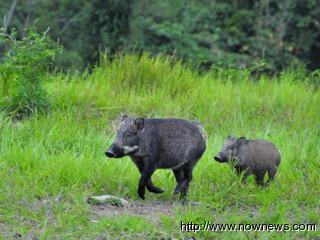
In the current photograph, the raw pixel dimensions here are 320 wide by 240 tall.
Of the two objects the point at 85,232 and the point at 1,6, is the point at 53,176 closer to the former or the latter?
the point at 85,232

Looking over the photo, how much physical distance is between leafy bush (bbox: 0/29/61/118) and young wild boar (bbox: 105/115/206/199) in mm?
2316

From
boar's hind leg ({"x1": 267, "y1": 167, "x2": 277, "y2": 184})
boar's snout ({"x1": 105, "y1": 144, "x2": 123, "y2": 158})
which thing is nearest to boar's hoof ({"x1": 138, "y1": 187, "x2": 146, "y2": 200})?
boar's snout ({"x1": 105, "y1": 144, "x2": 123, "y2": 158})

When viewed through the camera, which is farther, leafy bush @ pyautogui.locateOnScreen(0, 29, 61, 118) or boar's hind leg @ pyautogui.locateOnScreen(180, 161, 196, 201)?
leafy bush @ pyautogui.locateOnScreen(0, 29, 61, 118)

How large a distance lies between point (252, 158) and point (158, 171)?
3.30ft

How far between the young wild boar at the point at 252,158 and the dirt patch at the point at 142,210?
84 centimetres

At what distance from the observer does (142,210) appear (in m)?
7.17

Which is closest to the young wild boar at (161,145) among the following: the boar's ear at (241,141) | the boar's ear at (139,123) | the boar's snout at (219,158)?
the boar's ear at (139,123)

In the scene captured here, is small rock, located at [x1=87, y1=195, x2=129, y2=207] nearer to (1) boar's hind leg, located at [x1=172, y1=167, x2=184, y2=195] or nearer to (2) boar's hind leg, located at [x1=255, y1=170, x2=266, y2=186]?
(1) boar's hind leg, located at [x1=172, y1=167, x2=184, y2=195]

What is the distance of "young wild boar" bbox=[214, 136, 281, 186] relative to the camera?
7883mm

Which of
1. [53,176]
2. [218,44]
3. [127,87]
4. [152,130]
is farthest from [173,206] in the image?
[218,44]

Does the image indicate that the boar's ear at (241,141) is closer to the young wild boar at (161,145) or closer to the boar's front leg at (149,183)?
the young wild boar at (161,145)

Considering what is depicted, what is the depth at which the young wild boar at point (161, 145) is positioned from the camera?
23.6 feet

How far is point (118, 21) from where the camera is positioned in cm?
1953

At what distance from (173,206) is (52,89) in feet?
11.5
